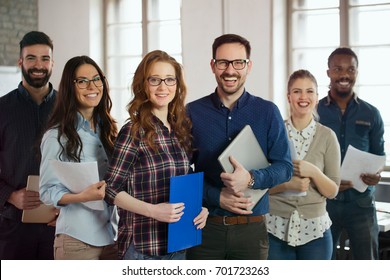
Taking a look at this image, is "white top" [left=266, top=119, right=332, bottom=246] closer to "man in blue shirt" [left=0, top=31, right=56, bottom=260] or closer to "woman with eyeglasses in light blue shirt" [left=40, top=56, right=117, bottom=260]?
"woman with eyeglasses in light blue shirt" [left=40, top=56, right=117, bottom=260]

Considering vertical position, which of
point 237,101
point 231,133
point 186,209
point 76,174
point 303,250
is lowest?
point 303,250

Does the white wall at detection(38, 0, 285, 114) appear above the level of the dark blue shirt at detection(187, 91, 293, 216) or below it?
above

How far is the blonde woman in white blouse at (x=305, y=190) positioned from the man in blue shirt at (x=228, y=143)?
0.23 metres

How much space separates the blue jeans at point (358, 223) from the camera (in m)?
2.47

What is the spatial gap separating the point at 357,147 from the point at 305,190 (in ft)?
1.81

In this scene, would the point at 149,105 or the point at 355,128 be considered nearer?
the point at 149,105

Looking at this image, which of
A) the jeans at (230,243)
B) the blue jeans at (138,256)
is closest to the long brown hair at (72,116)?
the blue jeans at (138,256)

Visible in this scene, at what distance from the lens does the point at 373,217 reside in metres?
2.51

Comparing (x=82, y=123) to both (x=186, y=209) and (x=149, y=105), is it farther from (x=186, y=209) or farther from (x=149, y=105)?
(x=186, y=209)

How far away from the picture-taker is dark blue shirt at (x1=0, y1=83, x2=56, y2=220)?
84.3 inches

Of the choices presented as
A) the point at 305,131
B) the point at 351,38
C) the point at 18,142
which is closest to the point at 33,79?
the point at 18,142

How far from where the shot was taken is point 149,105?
167 cm

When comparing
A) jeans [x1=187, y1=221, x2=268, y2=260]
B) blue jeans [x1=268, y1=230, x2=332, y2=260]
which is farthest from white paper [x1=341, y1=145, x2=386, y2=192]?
jeans [x1=187, y1=221, x2=268, y2=260]
